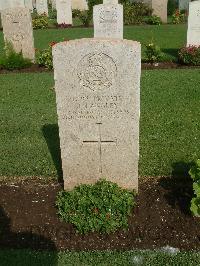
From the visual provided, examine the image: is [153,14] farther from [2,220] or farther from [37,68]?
[2,220]

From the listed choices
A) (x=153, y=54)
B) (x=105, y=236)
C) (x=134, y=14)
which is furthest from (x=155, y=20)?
(x=105, y=236)

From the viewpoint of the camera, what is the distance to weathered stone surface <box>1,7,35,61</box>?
12.4 m

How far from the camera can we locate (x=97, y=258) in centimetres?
386

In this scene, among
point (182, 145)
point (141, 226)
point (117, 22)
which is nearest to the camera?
point (141, 226)

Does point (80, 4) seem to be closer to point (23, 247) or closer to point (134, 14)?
point (134, 14)

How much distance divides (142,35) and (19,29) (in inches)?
316

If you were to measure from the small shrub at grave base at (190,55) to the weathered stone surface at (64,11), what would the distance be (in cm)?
1213

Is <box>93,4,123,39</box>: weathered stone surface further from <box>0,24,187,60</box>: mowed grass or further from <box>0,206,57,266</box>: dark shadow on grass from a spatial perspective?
<box>0,206,57,266</box>: dark shadow on grass

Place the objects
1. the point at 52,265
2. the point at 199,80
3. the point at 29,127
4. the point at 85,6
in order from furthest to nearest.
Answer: the point at 85,6, the point at 199,80, the point at 29,127, the point at 52,265

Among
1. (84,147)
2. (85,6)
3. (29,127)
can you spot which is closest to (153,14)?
(85,6)

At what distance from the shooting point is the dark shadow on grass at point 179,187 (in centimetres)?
463

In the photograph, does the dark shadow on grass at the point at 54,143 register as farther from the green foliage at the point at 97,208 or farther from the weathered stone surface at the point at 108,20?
the weathered stone surface at the point at 108,20

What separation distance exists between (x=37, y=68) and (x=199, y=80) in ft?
17.3

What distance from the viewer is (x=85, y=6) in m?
31.5
